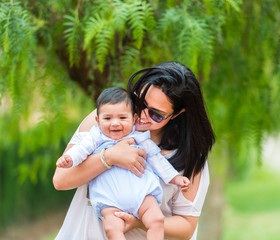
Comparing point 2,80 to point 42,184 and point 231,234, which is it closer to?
point 42,184

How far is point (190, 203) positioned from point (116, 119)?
511 millimetres

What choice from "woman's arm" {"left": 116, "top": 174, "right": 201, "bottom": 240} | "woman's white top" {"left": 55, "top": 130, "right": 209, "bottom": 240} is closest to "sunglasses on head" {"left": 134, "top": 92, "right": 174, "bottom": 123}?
"woman's white top" {"left": 55, "top": 130, "right": 209, "bottom": 240}

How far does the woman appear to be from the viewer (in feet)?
5.92

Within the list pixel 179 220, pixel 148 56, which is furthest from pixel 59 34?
pixel 179 220

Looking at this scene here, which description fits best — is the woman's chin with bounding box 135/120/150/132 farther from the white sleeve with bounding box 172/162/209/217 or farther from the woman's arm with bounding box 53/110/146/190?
the white sleeve with bounding box 172/162/209/217

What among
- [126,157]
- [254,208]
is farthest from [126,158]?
[254,208]

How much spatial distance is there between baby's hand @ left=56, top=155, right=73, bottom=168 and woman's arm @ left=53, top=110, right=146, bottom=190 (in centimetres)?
7

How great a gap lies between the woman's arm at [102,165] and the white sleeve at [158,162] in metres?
0.05

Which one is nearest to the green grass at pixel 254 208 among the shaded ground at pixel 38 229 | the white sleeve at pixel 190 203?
the shaded ground at pixel 38 229

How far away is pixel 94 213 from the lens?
1936mm

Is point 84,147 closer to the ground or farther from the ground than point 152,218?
farther from the ground

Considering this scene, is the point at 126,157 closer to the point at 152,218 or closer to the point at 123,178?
the point at 123,178

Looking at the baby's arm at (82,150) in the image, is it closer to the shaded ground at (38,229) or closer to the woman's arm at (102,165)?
the woman's arm at (102,165)

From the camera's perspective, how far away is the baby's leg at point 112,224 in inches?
66.4
